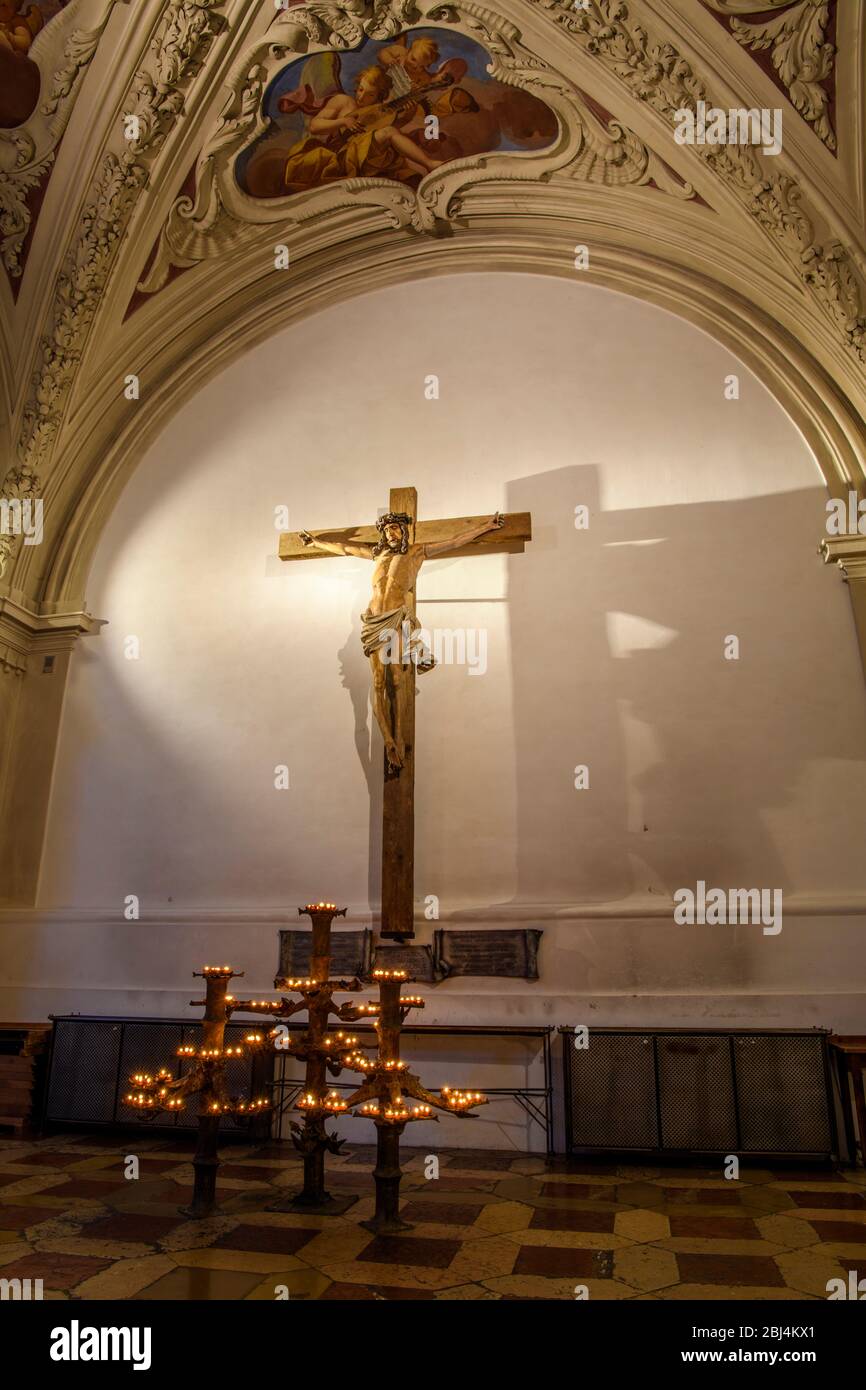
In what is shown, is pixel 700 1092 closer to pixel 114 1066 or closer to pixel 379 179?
pixel 114 1066

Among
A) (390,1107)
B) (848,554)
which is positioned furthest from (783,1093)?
(848,554)

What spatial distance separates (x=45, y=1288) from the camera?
2.91 m

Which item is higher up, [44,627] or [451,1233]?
[44,627]

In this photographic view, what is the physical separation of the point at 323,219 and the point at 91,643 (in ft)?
12.7

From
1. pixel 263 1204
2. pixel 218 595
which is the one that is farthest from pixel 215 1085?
pixel 218 595

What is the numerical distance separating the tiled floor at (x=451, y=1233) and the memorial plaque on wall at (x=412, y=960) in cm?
118

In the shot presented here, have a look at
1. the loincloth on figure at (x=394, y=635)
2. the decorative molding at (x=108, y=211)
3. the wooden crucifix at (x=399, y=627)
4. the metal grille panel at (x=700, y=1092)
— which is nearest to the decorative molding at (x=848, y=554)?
the wooden crucifix at (x=399, y=627)

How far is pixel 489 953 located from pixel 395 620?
2112 millimetres

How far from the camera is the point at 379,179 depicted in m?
7.55

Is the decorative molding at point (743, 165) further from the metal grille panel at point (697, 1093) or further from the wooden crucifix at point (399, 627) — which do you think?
the metal grille panel at point (697, 1093)

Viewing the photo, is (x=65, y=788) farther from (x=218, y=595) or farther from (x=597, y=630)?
(x=597, y=630)

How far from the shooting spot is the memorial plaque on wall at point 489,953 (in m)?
5.86

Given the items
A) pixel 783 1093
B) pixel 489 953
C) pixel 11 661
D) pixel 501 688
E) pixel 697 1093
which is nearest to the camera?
pixel 783 1093

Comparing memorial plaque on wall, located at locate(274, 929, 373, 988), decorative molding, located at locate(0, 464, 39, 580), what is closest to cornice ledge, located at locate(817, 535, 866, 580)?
memorial plaque on wall, located at locate(274, 929, 373, 988)
